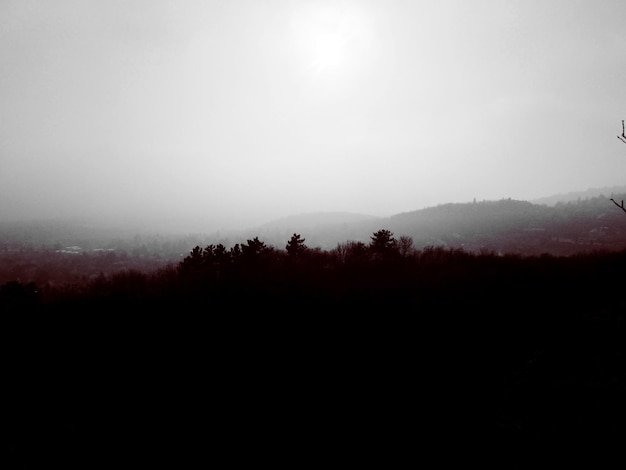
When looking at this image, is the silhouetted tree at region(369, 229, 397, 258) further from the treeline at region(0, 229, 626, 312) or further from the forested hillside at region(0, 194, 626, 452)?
the forested hillside at region(0, 194, 626, 452)

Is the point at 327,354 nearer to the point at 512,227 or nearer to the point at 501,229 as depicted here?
the point at 501,229

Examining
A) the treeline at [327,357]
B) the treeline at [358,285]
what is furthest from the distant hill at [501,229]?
the treeline at [327,357]

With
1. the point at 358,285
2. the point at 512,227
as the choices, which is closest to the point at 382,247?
the point at 358,285

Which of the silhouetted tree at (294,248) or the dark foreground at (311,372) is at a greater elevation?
the silhouetted tree at (294,248)

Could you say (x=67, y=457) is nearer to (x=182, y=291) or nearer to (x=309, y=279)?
(x=182, y=291)

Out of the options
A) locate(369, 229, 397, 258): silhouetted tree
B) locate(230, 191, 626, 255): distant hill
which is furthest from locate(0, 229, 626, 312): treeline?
locate(230, 191, 626, 255): distant hill

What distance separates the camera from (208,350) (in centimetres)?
604

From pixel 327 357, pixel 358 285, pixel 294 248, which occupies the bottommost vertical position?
pixel 327 357

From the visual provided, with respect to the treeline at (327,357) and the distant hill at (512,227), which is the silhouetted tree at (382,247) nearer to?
the treeline at (327,357)

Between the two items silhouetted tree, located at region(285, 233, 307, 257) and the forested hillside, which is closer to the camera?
the forested hillside

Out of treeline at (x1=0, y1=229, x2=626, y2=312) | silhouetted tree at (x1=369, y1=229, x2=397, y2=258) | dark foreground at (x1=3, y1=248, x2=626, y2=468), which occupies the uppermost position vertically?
silhouetted tree at (x1=369, y1=229, x2=397, y2=258)

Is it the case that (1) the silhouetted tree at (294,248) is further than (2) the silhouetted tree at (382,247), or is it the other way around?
(1) the silhouetted tree at (294,248)

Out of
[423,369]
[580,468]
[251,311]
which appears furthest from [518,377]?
[251,311]

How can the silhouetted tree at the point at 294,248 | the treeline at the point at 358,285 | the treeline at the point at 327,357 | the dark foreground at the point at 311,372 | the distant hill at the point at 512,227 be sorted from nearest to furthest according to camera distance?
the dark foreground at the point at 311,372 → the treeline at the point at 327,357 → the treeline at the point at 358,285 → the silhouetted tree at the point at 294,248 → the distant hill at the point at 512,227
